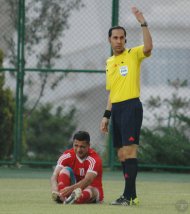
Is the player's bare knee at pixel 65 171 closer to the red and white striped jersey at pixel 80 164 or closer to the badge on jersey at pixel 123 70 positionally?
the red and white striped jersey at pixel 80 164

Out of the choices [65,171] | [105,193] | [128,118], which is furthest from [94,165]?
[105,193]

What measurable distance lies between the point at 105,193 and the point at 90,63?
5790 mm

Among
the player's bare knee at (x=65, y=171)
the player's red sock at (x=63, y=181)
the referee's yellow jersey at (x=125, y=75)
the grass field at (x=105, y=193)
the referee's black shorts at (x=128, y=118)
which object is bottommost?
the grass field at (x=105, y=193)

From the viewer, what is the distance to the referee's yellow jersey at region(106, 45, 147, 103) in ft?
35.8

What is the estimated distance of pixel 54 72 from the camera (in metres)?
18.3

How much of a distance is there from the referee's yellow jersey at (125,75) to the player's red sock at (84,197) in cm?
104

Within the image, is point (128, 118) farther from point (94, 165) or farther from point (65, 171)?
point (65, 171)

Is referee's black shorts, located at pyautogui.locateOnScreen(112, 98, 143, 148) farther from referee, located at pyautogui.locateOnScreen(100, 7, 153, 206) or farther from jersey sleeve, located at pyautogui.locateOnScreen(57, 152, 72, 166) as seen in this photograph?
jersey sleeve, located at pyautogui.locateOnScreen(57, 152, 72, 166)

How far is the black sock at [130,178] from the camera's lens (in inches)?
431

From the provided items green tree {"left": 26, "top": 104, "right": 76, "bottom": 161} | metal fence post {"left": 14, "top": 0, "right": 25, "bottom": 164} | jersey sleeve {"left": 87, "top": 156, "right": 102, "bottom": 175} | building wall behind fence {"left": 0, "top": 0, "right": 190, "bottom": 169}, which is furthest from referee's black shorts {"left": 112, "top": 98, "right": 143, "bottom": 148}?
green tree {"left": 26, "top": 104, "right": 76, "bottom": 161}

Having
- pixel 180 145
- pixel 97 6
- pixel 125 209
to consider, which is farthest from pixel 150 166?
pixel 125 209

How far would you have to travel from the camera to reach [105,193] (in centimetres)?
1298

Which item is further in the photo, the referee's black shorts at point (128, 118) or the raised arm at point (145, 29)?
the referee's black shorts at point (128, 118)

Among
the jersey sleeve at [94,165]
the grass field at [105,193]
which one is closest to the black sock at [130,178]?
the grass field at [105,193]
